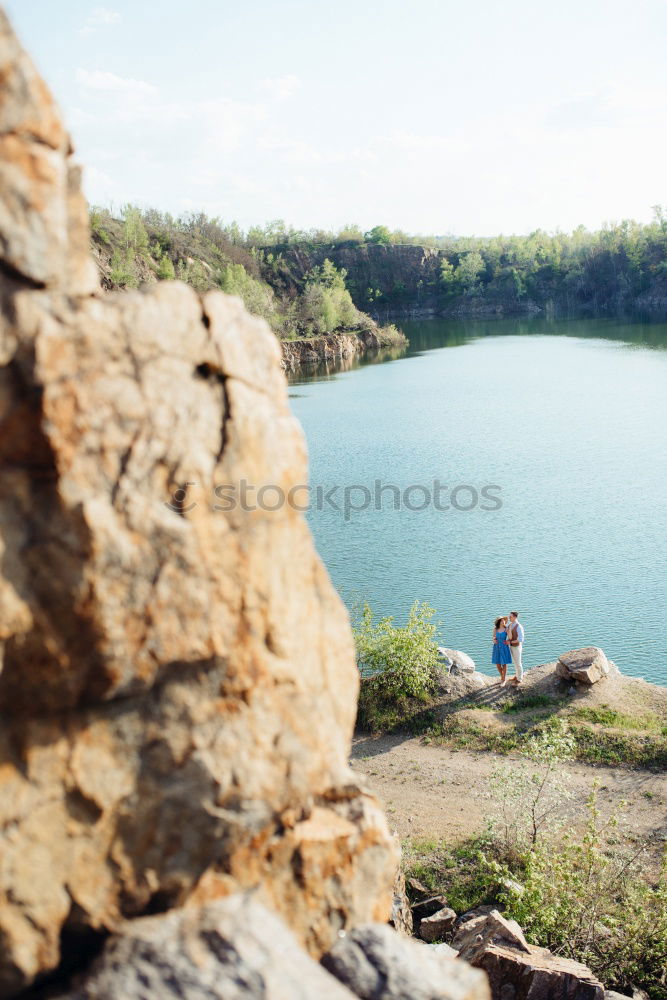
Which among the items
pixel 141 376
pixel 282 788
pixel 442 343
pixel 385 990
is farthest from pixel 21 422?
pixel 442 343

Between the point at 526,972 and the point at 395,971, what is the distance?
460 cm

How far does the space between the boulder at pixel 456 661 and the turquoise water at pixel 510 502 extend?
1468 millimetres

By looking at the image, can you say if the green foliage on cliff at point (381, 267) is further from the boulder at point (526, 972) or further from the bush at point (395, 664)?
the boulder at point (526, 972)

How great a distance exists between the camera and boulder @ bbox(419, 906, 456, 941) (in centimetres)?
1152

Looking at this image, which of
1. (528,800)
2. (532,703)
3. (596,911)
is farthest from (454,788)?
(596,911)

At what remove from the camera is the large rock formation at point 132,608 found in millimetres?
4812

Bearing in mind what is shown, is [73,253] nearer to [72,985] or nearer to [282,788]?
[282,788]

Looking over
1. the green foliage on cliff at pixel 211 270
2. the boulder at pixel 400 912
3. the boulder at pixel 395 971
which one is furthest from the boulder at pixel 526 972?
the green foliage on cliff at pixel 211 270

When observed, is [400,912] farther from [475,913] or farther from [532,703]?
[532,703]

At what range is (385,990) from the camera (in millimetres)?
5203

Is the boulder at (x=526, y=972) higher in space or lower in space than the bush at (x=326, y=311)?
lower

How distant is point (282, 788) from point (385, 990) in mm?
1424

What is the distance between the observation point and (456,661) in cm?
1961

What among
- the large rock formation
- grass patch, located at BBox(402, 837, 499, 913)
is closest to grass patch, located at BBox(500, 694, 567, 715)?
grass patch, located at BBox(402, 837, 499, 913)
